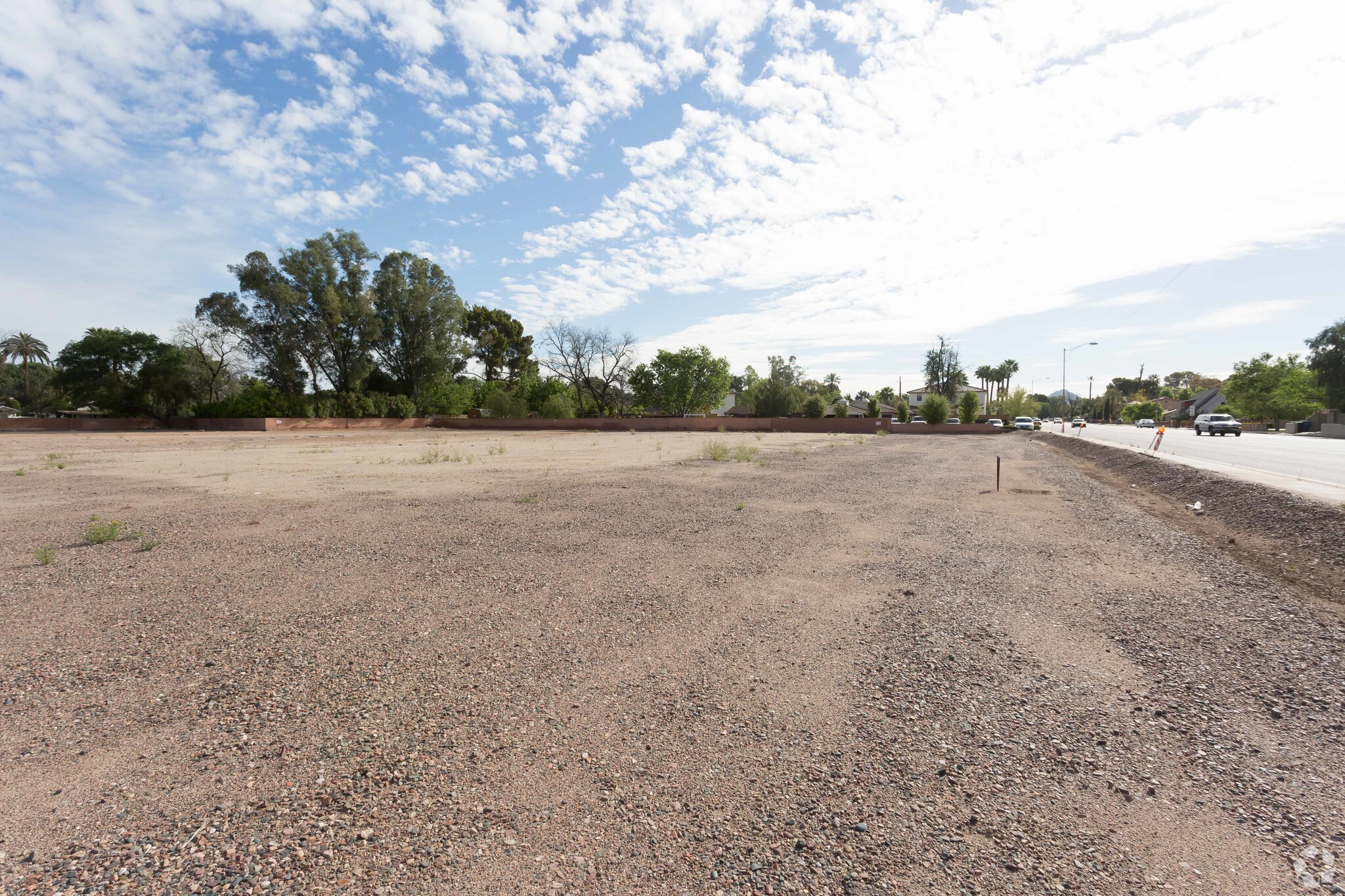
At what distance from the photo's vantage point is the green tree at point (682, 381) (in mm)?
73312

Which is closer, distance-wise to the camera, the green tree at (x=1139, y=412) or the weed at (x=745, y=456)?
the weed at (x=745, y=456)

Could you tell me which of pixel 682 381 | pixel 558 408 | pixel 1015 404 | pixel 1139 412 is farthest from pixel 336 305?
pixel 1139 412

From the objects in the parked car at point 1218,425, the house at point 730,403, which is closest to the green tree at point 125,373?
the house at point 730,403

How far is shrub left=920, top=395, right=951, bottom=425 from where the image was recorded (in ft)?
174

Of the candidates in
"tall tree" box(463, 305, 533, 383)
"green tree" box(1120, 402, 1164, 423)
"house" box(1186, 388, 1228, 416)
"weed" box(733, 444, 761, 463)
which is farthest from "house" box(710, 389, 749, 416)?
"weed" box(733, 444, 761, 463)

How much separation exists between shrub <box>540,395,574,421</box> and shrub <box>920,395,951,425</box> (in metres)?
33.2

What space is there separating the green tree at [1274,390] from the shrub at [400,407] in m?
82.1

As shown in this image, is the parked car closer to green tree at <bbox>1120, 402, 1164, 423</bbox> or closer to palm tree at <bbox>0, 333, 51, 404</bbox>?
green tree at <bbox>1120, 402, 1164, 423</bbox>

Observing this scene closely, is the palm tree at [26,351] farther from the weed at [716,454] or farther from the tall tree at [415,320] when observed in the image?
the weed at [716,454]

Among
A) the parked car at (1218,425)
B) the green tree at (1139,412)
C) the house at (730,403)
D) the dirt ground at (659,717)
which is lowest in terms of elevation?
the dirt ground at (659,717)

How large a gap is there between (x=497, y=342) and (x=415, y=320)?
16512 mm

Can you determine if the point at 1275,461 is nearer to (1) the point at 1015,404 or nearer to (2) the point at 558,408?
(2) the point at 558,408

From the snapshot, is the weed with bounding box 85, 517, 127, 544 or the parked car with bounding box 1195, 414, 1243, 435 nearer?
the weed with bounding box 85, 517, 127, 544

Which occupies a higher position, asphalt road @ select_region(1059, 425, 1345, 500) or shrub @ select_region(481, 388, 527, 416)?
shrub @ select_region(481, 388, 527, 416)
